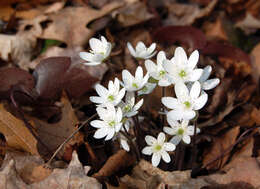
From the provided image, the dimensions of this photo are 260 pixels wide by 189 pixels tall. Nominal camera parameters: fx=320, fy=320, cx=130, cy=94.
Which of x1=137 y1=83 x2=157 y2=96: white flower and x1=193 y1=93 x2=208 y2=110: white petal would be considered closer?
x1=193 y1=93 x2=208 y2=110: white petal

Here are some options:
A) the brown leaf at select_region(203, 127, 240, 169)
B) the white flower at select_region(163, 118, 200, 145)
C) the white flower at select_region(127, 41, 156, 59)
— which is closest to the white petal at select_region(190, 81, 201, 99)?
the white flower at select_region(163, 118, 200, 145)

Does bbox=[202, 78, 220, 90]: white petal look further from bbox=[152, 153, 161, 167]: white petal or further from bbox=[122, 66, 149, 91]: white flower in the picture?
bbox=[152, 153, 161, 167]: white petal

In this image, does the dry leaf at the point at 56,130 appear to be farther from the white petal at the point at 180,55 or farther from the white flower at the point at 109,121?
the white petal at the point at 180,55

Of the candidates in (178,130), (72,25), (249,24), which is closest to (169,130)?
(178,130)

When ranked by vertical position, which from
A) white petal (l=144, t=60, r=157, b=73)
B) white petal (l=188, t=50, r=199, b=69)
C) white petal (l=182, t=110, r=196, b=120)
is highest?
white petal (l=188, t=50, r=199, b=69)

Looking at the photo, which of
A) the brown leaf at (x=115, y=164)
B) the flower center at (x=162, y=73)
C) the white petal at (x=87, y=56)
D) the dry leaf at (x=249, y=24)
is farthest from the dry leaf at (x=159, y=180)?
the dry leaf at (x=249, y=24)

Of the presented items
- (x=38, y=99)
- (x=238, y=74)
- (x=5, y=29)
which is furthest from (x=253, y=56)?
(x=5, y=29)

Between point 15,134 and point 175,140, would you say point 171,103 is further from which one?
point 15,134
